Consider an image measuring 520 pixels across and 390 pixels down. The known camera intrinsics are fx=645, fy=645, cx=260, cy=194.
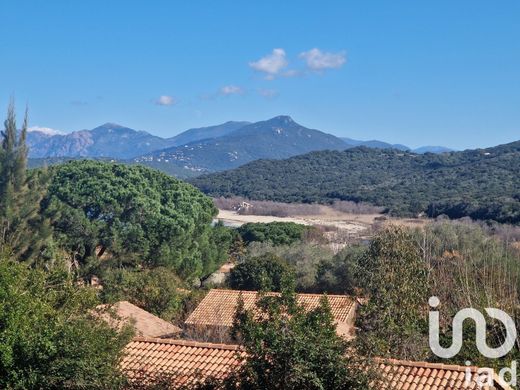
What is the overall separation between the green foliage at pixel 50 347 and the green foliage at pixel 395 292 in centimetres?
510

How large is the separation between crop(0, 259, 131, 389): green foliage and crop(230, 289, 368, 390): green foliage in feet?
7.47

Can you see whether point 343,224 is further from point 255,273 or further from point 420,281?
point 420,281

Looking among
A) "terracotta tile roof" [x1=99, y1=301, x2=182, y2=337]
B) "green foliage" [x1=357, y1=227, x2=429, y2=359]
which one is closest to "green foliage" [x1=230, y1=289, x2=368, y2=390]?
"green foliage" [x1=357, y1=227, x2=429, y2=359]

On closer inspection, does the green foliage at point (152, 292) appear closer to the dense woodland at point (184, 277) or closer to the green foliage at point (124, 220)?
the dense woodland at point (184, 277)

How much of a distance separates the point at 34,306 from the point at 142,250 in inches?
726

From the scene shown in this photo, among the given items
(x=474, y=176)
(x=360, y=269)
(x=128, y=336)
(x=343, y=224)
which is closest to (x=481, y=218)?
(x=343, y=224)

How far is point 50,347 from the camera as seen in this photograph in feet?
31.3

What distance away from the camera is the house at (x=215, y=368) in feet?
32.6

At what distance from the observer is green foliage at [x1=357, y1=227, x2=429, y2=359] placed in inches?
516

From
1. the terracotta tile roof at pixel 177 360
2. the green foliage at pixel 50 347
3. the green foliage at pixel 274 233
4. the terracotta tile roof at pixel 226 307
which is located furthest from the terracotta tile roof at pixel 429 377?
the green foliage at pixel 274 233

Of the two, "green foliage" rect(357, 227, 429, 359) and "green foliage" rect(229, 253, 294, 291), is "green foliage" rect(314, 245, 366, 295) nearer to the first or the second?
"green foliage" rect(229, 253, 294, 291)

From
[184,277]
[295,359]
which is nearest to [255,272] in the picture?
[184,277]

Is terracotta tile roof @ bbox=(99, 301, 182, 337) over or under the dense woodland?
under

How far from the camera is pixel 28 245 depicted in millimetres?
25047
